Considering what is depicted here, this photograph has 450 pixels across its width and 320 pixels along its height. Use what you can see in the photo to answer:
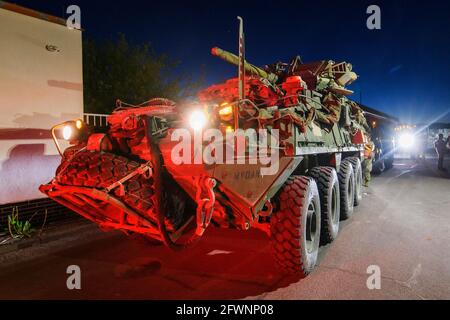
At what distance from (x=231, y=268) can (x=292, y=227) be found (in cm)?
102

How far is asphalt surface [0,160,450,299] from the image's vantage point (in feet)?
12.8

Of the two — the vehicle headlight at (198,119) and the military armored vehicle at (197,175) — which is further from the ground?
the vehicle headlight at (198,119)

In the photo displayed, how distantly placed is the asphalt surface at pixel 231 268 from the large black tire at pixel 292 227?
21cm

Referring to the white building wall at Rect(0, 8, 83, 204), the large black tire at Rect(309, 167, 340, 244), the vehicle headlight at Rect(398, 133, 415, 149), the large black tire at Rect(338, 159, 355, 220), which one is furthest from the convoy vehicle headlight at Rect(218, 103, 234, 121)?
the vehicle headlight at Rect(398, 133, 415, 149)

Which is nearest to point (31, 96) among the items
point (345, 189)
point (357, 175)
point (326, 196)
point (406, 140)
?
point (326, 196)

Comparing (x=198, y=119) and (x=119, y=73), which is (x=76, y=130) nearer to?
(x=198, y=119)

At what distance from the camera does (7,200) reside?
19.7 ft

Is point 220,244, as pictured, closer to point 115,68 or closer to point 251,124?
point 251,124

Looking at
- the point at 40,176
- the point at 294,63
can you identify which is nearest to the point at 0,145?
the point at 40,176

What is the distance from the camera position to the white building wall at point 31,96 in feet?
19.5

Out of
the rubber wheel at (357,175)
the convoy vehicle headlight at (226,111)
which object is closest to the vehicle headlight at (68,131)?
the convoy vehicle headlight at (226,111)

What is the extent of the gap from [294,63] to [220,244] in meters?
3.92

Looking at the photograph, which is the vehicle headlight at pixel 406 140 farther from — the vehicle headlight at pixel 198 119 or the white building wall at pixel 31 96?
the vehicle headlight at pixel 198 119

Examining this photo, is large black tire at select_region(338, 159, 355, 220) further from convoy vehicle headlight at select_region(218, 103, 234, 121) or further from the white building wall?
the white building wall
